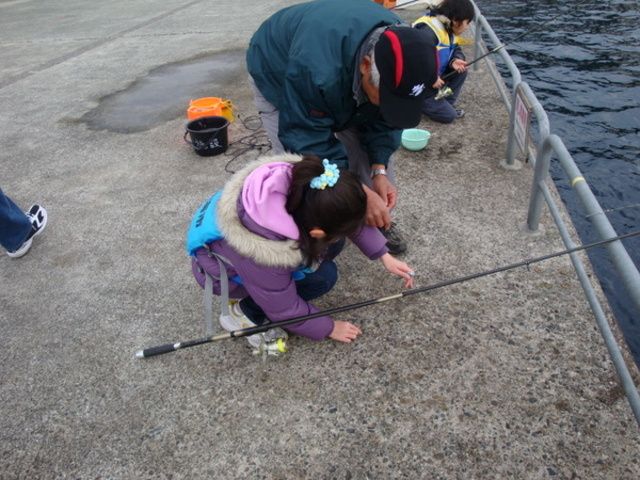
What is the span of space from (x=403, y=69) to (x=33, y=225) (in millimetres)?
2858

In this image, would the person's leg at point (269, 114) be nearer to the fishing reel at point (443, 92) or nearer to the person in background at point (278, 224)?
the person in background at point (278, 224)

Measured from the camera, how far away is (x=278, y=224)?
1728 mm

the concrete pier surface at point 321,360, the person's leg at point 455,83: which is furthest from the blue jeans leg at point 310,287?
the person's leg at point 455,83

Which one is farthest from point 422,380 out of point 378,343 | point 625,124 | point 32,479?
point 625,124

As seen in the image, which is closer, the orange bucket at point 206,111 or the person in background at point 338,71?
the person in background at point 338,71

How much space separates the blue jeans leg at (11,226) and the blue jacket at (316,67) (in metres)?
1.93

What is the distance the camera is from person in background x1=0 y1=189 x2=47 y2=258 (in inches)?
117

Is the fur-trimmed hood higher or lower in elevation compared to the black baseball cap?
lower

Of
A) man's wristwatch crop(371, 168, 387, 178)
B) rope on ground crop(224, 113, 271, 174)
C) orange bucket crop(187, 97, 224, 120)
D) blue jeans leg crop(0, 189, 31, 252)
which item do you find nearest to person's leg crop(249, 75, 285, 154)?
man's wristwatch crop(371, 168, 387, 178)

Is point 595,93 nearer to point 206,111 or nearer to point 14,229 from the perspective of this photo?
point 206,111

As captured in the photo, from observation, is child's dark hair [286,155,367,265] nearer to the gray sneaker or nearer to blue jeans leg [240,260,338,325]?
blue jeans leg [240,260,338,325]

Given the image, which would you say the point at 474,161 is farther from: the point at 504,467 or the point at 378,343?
the point at 504,467

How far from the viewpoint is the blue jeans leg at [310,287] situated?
7.43 ft

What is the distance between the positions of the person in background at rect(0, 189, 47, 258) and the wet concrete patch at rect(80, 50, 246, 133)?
198cm
